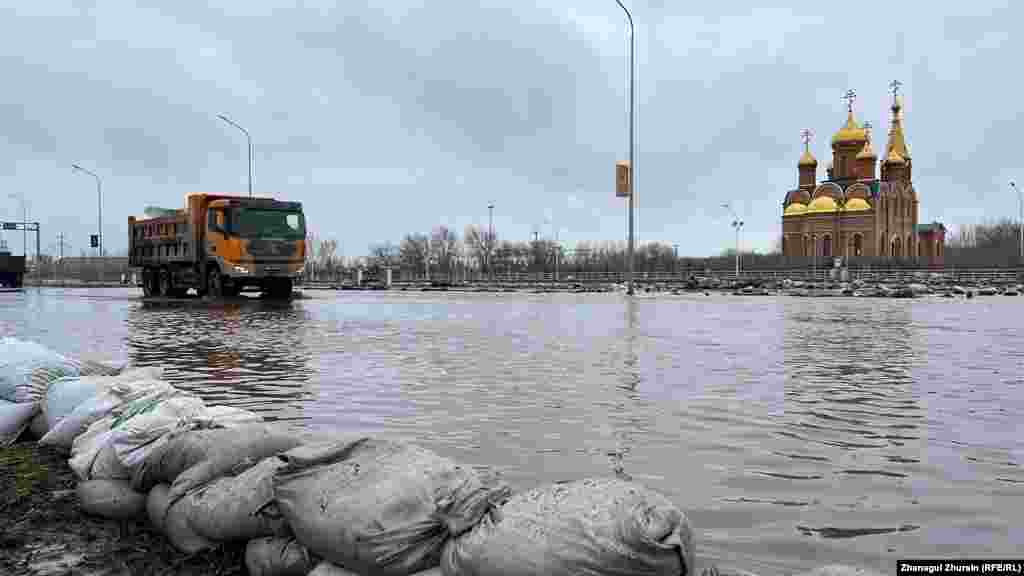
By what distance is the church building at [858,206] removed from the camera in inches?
2837

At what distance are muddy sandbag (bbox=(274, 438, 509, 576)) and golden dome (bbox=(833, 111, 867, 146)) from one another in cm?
8076

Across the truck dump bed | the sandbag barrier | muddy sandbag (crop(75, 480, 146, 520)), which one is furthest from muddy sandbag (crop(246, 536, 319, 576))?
the truck dump bed

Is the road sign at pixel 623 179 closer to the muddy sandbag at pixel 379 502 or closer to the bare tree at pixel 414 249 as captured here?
the muddy sandbag at pixel 379 502

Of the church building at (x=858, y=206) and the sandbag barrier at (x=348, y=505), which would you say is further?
the church building at (x=858, y=206)

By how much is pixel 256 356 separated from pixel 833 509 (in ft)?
22.5

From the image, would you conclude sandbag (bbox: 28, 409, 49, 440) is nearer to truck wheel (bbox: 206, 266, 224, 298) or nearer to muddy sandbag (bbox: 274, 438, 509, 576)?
muddy sandbag (bbox: 274, 438, 509, 576)

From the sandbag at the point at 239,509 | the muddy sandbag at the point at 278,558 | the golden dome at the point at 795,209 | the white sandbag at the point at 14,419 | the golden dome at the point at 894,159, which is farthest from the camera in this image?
the golden dome at the point at 795,209

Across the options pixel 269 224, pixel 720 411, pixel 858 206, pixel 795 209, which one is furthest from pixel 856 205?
pixel 720 411

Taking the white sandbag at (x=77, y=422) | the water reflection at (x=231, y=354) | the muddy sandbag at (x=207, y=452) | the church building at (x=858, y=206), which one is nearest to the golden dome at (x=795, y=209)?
the church building at (x=858, y=206)

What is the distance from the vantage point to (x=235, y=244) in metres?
21.6

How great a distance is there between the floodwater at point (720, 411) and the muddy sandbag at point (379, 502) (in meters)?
0.90

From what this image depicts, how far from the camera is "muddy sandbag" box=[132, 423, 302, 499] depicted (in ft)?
9.96

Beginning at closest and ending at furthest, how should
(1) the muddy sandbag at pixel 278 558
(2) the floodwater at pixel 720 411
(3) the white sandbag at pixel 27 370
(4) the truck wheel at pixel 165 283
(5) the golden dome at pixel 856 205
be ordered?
(1) the muddy sandbag at pixel 278 558
(2) the floodwater at pixel 720 411
(3) the white sandbag at pixel 27 370
(4) the truck wheel at pixel 165 283
(5) the golden dome at pixel 856 205

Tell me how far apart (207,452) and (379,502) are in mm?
1084
